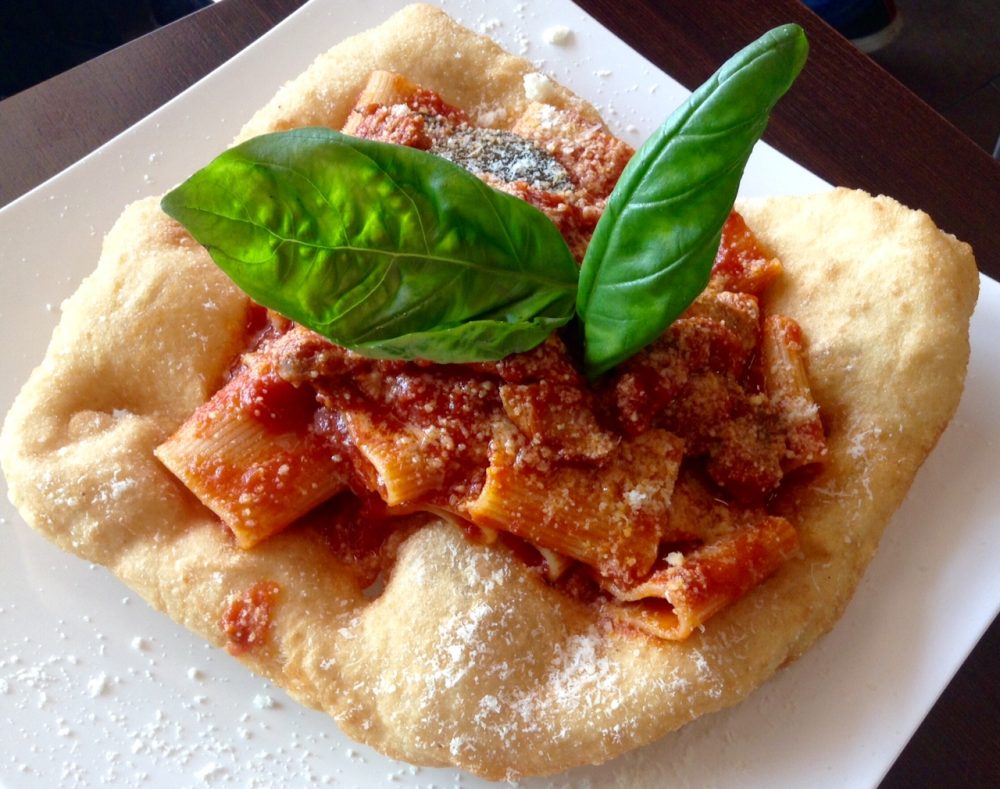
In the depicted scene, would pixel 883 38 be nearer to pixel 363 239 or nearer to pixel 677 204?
pixel 677 204

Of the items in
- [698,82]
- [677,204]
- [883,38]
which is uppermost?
[677,204]

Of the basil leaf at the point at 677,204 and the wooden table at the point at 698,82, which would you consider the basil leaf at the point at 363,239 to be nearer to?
the basil leaf at the point at 677,204

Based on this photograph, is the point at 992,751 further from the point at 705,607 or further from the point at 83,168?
the point at 83,168

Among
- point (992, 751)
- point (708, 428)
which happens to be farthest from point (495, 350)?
point (992, 751)

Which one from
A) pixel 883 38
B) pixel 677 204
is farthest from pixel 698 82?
pixel 883 38

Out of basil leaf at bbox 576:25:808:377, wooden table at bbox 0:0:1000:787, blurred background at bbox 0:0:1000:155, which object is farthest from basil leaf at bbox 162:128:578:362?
blurred background at bbox 0:0:1000:155

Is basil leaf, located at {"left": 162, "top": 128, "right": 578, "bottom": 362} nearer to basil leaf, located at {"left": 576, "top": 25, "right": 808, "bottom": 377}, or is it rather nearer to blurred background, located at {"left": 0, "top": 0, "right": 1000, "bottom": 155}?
basil leaf, located at {"left": 576, "top": 25, "right": 808, "bottom": 377}
